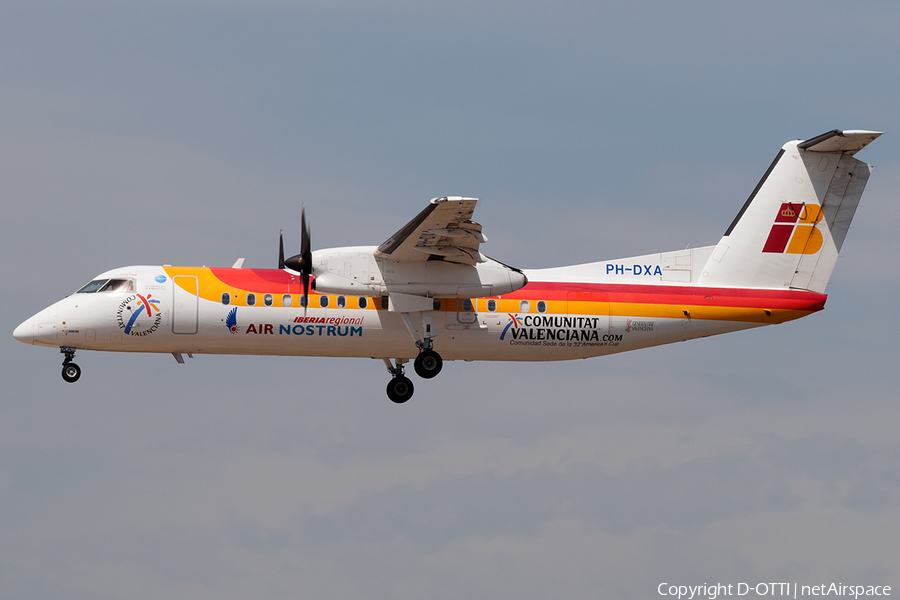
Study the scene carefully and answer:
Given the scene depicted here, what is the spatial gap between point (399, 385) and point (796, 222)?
965 centimetres

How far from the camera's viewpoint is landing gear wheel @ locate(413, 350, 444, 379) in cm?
2167

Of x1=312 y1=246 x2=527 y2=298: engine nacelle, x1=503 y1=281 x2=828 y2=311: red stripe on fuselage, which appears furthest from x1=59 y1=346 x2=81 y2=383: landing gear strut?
x1=503 y1=281 x2=828 y2=311: red stripe on fuselage

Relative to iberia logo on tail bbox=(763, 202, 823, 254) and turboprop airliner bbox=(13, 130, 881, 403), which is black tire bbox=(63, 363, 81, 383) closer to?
turboprop airliner bbox=(13, 130, 881, 403)

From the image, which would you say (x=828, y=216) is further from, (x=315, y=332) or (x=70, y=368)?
(x=70, y=368)

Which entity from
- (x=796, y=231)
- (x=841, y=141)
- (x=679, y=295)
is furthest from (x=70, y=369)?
(x=841, y=141)

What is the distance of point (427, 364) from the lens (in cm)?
2172

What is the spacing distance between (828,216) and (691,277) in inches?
138

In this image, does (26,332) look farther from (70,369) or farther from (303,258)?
(303,258)

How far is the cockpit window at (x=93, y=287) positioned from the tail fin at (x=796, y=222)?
12873 mm

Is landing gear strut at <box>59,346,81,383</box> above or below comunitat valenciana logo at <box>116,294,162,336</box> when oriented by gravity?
below

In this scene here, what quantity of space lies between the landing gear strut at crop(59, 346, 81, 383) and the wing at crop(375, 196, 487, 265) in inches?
263

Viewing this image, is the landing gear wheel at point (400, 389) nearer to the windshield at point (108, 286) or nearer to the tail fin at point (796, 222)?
the windshield at point (108, 286)

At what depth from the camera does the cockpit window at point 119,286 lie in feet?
70.4

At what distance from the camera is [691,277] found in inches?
916
